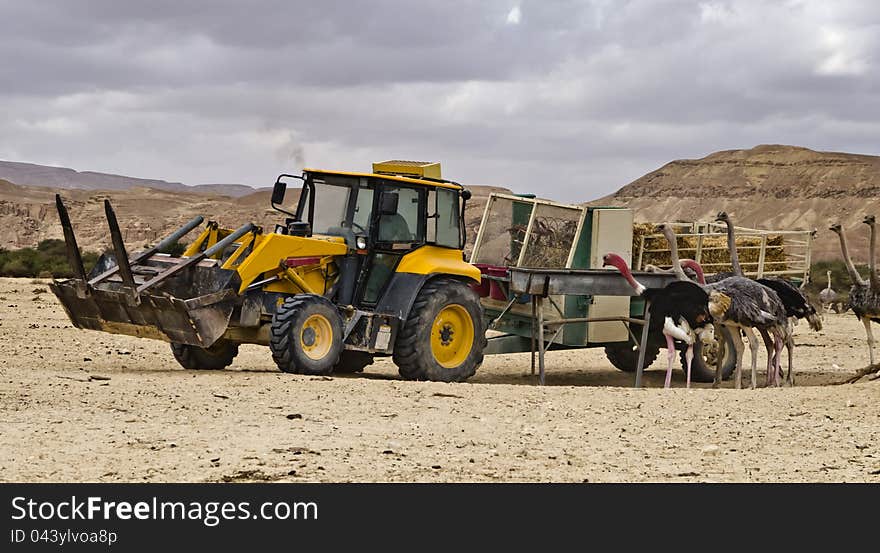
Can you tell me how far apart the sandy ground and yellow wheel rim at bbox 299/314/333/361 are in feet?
2.08

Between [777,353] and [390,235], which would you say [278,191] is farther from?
[777,353]

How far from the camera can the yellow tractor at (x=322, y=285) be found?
1445 cm

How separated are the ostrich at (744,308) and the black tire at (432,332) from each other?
2.65 metres

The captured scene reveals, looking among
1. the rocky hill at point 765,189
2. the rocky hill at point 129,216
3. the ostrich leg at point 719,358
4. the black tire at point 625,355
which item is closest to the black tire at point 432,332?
the ostrich leg at point 719,358

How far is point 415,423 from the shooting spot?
11562 mm

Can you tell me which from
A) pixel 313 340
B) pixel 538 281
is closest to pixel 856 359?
pixel 538 281

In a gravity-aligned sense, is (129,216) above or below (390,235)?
above

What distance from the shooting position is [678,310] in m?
16.2

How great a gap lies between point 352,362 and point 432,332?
1.55m

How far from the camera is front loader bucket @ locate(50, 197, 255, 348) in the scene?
14.1 m

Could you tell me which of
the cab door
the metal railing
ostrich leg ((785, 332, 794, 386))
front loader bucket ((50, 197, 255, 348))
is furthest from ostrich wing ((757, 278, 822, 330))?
front loader bucket ((50, 197, 255, 348))

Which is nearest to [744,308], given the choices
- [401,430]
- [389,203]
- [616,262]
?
[616,262]

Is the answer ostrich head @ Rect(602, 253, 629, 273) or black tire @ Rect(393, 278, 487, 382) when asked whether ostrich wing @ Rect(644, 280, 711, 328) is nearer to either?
ostrich head @ Rect(602, 253, 629, 273)

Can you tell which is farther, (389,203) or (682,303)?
(682,303)
